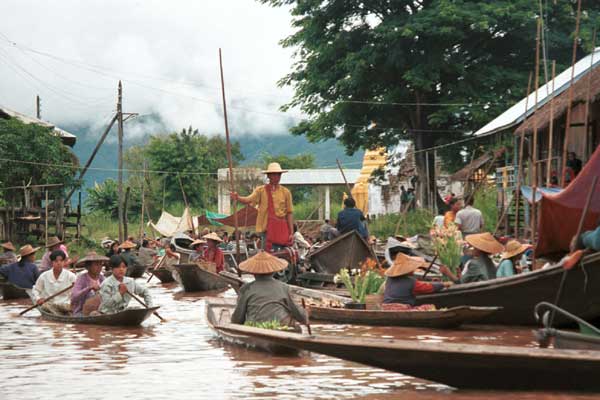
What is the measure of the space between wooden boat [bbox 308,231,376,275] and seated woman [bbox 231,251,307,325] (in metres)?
6.01

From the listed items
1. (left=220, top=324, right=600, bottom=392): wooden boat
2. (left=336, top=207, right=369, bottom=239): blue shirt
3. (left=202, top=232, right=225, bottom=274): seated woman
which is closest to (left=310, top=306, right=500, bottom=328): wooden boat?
(left=220, top=324, right=600, bottom=392): wooden boat

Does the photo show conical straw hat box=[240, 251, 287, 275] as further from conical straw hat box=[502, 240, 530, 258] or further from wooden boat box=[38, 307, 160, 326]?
conical straw hat box=[502, 240, 530, 258]

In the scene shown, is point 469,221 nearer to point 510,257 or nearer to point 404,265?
point 510,257

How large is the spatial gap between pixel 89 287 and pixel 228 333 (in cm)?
352

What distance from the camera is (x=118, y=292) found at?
1290 cm

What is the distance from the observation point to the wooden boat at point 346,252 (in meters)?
16.0

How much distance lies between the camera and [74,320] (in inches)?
525

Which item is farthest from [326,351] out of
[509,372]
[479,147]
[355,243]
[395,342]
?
[479,147]

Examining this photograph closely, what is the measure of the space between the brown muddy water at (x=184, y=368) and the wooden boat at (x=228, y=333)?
0.09 metres

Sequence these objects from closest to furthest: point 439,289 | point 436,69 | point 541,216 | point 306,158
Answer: point 541,216
point 439,289
point 436,69
point 306,158

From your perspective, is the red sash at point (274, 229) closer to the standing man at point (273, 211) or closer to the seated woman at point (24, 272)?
the standing man at point (273, 211)

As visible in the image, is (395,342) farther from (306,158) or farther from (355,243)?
(306,158)

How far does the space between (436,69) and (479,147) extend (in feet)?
11.3

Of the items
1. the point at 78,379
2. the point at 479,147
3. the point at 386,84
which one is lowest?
the point at 78,379
